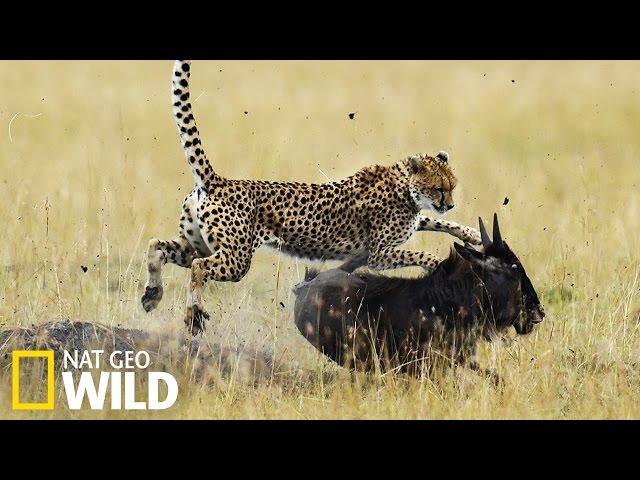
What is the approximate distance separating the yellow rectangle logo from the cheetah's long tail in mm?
1966

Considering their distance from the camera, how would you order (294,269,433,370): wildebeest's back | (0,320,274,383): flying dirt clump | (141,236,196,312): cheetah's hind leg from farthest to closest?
(141,236,196,312): cheetah's hind leg < (294,269,433,370): wildebeest's back < (0,320,274,383): flying dirt clump

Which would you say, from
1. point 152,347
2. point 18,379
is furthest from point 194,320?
point 18,379

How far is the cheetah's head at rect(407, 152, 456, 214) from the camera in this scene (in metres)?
11.3

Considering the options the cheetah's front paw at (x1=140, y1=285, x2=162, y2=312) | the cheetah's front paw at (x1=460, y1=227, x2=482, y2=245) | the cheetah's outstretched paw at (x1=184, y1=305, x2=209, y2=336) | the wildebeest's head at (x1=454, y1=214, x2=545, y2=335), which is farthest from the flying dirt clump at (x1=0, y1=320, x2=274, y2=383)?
the cheetah's front paw at (x1=460, y1=227, x2=482, y2=245)

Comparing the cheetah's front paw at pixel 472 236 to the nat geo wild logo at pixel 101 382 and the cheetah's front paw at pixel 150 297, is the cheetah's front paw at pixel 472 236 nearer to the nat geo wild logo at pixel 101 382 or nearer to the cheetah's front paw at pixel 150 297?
the cheetah's front paw at pixel 150 297

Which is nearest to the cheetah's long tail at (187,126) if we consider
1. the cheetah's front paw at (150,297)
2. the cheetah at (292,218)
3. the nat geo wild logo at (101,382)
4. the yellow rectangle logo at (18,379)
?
the cheetah at (292,218)

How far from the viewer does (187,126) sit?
1095 cm

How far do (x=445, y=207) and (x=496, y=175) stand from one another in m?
5.04

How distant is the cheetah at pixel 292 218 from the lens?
1072 cm

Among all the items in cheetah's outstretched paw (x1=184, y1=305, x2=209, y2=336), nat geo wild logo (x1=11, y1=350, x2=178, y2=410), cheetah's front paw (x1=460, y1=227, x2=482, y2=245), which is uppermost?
cheetah's front paw (x1=460, y1=227, x2=482, y2=245)

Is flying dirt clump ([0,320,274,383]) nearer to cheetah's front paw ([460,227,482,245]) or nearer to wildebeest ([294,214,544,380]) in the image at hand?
wildebeest ([294,214,544,380])

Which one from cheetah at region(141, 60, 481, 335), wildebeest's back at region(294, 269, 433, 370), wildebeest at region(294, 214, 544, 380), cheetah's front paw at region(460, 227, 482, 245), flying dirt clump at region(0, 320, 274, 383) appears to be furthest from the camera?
cheetah's front paw at region(460, 227, 482, 245)

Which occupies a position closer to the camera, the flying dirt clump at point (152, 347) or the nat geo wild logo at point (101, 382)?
the nat geo wild logo at point (101, 382)

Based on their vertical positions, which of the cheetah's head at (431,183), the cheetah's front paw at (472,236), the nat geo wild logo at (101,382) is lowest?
the nat geo wild logo at (101,382)
